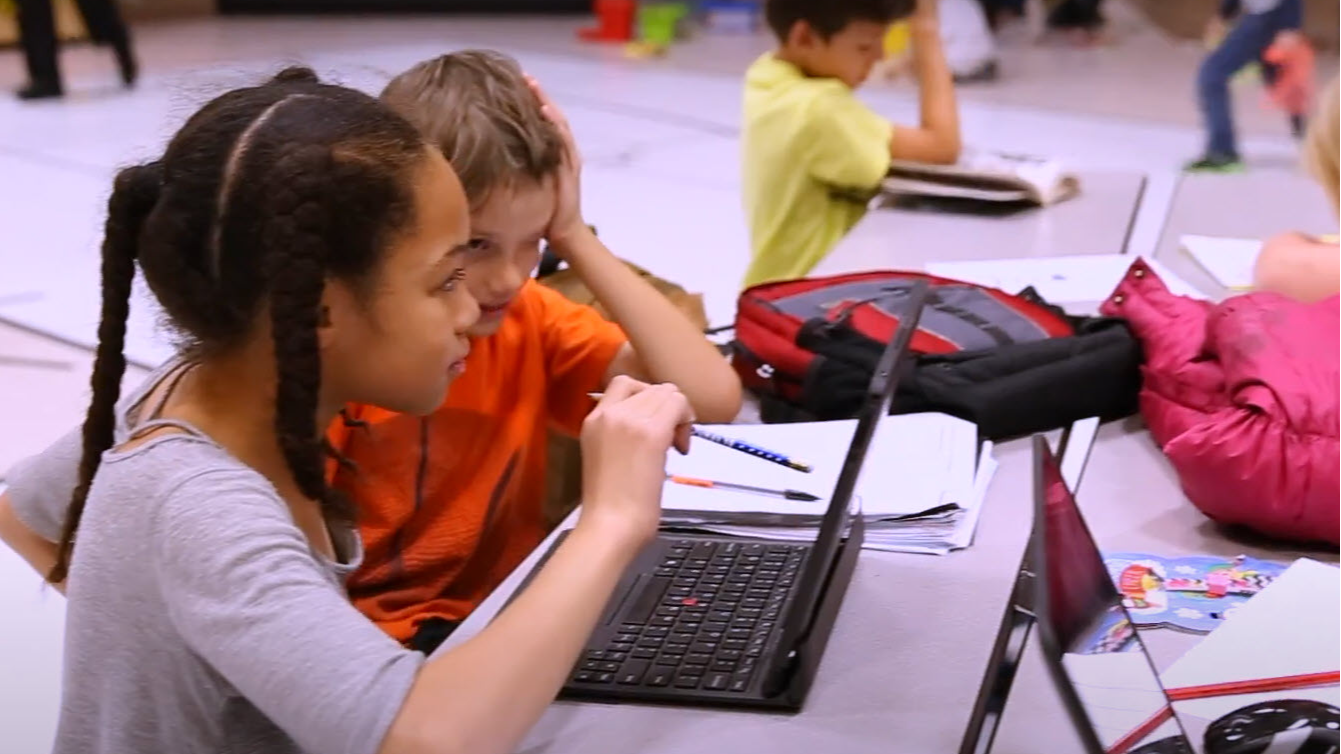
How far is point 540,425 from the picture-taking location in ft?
5.41

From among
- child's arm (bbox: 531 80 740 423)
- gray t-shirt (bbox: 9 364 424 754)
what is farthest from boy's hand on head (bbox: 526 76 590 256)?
gray t-shirt (bbox: 9 364 424 754)

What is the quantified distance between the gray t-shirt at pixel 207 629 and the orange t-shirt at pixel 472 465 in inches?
16.3

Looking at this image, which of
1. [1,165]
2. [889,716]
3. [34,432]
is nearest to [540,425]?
[889,716]

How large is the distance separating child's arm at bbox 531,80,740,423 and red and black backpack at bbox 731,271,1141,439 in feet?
0.29

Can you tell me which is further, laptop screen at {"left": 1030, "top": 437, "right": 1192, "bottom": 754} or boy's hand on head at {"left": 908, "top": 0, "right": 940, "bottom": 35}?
boy's hand on head at {"left": 908, "top": 0, "right": 940, "bottom": 35}

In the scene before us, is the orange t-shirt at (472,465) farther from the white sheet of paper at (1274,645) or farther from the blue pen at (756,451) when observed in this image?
the white sheet of paper at (1274,645)

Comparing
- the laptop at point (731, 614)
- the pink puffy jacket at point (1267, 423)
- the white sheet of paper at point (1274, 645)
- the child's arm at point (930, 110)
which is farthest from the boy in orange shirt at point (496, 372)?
the child's arm at point (930, 110)

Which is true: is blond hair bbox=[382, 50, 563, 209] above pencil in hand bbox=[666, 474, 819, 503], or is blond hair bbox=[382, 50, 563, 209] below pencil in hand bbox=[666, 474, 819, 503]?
above

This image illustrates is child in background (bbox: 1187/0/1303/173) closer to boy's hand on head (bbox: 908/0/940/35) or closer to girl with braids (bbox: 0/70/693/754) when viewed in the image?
boy's hand on head (bbox: 908/0/940/35)

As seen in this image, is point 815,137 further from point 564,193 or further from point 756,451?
point 756,451

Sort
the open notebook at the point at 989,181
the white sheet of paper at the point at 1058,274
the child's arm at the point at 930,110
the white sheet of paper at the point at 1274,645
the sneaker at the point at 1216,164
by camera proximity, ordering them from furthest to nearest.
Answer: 1. the sneaker at the point at 1216,164
2. the child's arm at the point at 930,110
3. the open notebook at the point at 989,181
4. the white sheet of paper at the point at 1058,274
5. the white sheet of paper at the point at 1274,645

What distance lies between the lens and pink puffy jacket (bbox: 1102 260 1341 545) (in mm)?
1332

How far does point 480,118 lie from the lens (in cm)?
148

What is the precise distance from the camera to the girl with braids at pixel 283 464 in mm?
908
